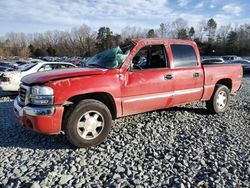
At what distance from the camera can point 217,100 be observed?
6781 millimetres

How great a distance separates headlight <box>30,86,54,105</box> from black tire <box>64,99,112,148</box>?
42cm

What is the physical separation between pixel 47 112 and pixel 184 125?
3128mm

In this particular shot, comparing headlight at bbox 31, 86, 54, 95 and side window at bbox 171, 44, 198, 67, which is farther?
side window at bbox 171, 44, 198, 67

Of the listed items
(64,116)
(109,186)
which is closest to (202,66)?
(64,116)

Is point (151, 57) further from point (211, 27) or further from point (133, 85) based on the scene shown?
point (211, 27)

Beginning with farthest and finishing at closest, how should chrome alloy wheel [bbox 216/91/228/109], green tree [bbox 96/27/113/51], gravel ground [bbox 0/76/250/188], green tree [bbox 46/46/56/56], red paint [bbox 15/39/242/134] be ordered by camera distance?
green tree [bbox 46/46/56/56] → green tree [bbox 96/27/113/51] → chrome alloy wheel [bbox 216/91/228/109] → red paint [bbox 15/39/242/134] → gravel ground [bbox 0/76/250/188]

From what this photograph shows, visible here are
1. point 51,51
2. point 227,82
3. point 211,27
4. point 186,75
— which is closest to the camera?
point 186,75

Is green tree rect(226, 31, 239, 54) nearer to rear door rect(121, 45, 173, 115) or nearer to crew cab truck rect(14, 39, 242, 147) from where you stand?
crew cab truck rect(14, 39, 242, 147)

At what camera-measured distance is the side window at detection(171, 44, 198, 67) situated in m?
5.75

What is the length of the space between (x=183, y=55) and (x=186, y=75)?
0.49 metres

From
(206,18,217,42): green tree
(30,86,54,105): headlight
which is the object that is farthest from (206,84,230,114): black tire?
(206,18,217,42): green tree

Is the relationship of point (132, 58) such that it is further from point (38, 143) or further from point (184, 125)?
point (38, 143)

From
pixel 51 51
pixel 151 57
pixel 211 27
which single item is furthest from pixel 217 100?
pixel 211 27

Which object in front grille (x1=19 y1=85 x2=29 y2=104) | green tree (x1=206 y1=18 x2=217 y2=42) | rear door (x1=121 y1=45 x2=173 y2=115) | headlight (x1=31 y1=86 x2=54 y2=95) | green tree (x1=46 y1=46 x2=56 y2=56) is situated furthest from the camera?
green tree (x1=206 y1=18 x2=217 y2=42)
